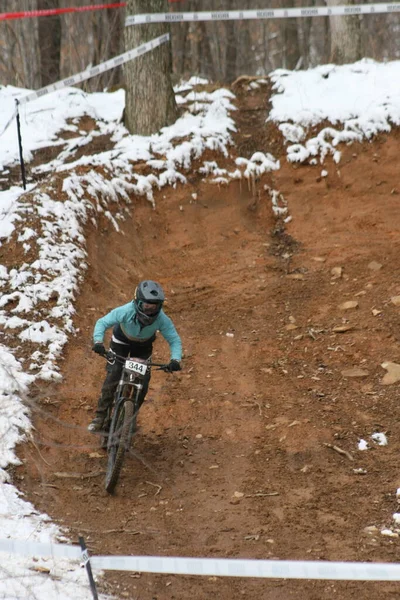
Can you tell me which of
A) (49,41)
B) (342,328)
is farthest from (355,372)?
(49,41)

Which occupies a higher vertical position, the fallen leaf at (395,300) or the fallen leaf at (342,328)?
the fallen leaf at (395,300)

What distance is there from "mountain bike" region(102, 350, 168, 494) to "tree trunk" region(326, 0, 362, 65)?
9.64 meters

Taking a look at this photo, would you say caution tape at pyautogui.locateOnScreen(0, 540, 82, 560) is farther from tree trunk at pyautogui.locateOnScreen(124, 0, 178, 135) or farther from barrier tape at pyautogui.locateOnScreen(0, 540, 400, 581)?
tree trunk at pyautogui.locateOnScreen(124, 0, 178, 135)

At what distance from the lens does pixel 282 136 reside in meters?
12.8

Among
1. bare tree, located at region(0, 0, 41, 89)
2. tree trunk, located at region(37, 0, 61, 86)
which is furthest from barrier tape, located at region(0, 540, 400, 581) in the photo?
bare tree, located at region(0, 0, 41, 89)

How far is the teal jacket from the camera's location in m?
6.89

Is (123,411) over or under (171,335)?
under

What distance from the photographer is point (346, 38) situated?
14055 millimetres

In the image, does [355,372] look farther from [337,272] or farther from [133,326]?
[133,326]

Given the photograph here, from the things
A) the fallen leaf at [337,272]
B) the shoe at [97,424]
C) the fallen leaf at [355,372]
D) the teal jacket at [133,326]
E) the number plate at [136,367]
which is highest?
the teal jacket at [133,326]

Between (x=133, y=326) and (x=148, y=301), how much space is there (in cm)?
51

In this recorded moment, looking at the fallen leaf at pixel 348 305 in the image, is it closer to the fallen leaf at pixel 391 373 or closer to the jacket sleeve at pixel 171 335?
the fallen leaf at pixel 391 373

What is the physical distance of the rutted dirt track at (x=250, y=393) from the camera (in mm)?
5805

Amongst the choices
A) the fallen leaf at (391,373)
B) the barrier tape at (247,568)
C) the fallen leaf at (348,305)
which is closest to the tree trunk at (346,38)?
the fallen leaf at (348,305)
